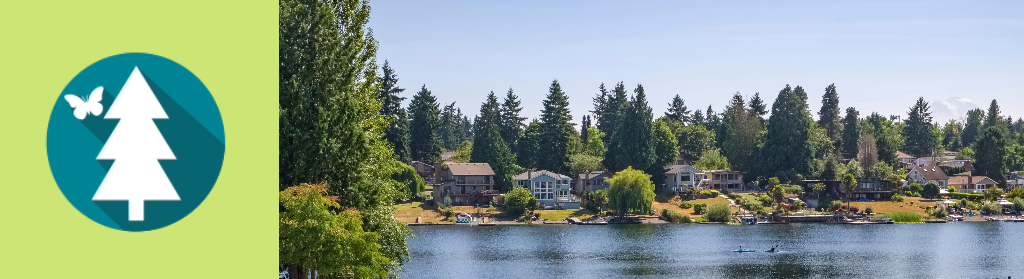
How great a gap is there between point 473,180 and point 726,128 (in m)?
52.9

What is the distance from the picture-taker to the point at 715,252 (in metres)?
73.8

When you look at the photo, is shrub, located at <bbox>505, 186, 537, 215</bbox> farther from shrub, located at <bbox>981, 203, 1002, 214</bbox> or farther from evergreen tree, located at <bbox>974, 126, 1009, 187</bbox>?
evergreen tree, located at <bbox>974, 126, 1009, 187</bbox>

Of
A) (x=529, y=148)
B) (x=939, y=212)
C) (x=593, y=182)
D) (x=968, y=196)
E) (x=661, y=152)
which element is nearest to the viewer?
(x=939, y=212)

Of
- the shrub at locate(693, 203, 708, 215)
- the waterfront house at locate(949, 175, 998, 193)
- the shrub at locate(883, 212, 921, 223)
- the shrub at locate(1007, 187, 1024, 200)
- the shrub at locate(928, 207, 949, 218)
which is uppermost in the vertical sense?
the waterfront house at locate(949, 175, 998, 193)

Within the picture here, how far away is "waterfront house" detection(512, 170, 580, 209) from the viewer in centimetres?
11981

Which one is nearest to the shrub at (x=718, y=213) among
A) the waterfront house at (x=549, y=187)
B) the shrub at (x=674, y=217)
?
the shrub at (x=674, y=217)

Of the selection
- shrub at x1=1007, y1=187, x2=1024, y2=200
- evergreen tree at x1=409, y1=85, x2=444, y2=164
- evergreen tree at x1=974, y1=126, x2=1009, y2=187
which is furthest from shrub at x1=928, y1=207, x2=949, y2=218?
evergreen tree at x1=409, y1=85, x2=444, y2=164

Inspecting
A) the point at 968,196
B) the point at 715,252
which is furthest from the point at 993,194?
the point at 715,252

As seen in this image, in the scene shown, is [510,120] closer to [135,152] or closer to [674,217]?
[674,217]

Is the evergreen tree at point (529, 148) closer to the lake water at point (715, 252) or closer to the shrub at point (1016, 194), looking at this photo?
the lake water at point (715, 252)

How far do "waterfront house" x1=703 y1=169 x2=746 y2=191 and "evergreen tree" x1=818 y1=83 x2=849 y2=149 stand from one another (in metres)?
48.7

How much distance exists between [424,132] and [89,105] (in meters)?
128

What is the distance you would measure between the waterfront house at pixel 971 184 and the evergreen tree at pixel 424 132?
7686cm

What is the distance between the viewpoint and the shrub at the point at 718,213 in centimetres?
10919
